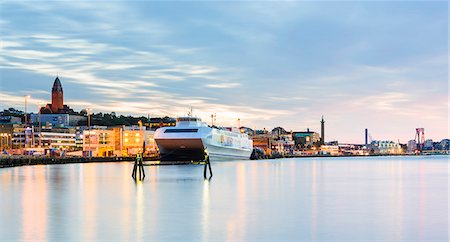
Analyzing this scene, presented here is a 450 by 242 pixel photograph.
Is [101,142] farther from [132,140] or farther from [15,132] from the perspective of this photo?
[15,132]

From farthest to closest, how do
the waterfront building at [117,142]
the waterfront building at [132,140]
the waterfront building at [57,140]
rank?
the waterfront building at [57,140] → the waterfront building at [132,140] → the waterfront building at [117,142]

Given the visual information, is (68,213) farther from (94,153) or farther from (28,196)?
(94,153)

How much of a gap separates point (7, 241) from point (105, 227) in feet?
13.4

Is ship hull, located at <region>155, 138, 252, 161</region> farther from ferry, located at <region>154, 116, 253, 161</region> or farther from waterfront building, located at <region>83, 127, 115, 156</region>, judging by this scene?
waterfront building, located at <region>83, 127, 115, 156</region>

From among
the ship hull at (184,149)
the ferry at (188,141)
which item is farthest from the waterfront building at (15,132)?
the ship hull at (184,149)

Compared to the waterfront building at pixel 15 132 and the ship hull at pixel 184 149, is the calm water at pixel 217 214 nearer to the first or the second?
the ship hull at pixel 184 149

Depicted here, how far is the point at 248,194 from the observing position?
39812 mm

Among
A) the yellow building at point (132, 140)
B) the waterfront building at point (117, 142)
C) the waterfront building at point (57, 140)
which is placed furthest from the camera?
the waterfront building at point (57, 140)

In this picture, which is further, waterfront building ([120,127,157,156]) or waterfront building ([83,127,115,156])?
waterfront building ([120,127,157,156])

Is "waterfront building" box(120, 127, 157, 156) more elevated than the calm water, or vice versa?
"waterfront building" box(120, 127, 157, 156)

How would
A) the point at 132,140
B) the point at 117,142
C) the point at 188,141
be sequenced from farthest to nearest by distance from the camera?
the point at 117,142 → the point at 132,140 → the point at 188,141

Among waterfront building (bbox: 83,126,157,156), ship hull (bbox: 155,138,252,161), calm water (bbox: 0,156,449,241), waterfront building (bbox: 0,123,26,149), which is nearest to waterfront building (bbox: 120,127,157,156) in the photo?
waterfront building (bbox: 83,126,157,156)

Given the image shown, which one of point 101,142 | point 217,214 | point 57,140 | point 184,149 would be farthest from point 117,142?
point 217,214

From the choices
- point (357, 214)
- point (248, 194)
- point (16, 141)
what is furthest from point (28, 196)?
point (16, 141)
